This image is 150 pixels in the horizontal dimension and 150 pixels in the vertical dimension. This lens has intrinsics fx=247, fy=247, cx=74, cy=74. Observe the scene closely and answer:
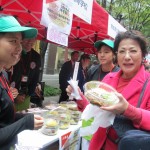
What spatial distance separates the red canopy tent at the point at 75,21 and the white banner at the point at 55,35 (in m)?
0.59

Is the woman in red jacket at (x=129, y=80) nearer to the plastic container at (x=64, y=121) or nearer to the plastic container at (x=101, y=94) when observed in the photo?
the plastic container at (x=101, y=94)

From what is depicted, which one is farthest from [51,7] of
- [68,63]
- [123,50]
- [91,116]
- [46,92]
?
[46,92]

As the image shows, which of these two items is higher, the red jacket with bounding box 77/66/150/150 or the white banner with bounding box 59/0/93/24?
the white banner with bounding box 59/0/93/24

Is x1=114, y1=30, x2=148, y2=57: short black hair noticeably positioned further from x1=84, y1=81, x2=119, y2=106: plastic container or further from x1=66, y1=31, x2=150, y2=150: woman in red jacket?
x1=84, y1=81, x2=119, y2=106: plastic container

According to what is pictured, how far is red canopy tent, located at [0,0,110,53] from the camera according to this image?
398cm

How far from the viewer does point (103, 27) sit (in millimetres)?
5094

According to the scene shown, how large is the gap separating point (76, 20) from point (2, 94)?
3805 millimetres

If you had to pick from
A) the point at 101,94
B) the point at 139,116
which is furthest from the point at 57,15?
the point at 139,116

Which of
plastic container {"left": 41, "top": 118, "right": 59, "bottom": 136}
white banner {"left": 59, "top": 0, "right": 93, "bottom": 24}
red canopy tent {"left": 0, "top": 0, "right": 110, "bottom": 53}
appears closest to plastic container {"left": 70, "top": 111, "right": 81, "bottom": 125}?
plastic container {"left": 41, "top": 118, "right": 59, "bottom": 136}

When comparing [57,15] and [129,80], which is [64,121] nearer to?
[129,80]

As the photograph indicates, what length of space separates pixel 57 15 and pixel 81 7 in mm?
590

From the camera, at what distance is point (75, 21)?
5.36m

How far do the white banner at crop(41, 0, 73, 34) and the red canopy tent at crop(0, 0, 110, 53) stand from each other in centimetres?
38

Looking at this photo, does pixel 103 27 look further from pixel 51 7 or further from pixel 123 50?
pixel 123 50
